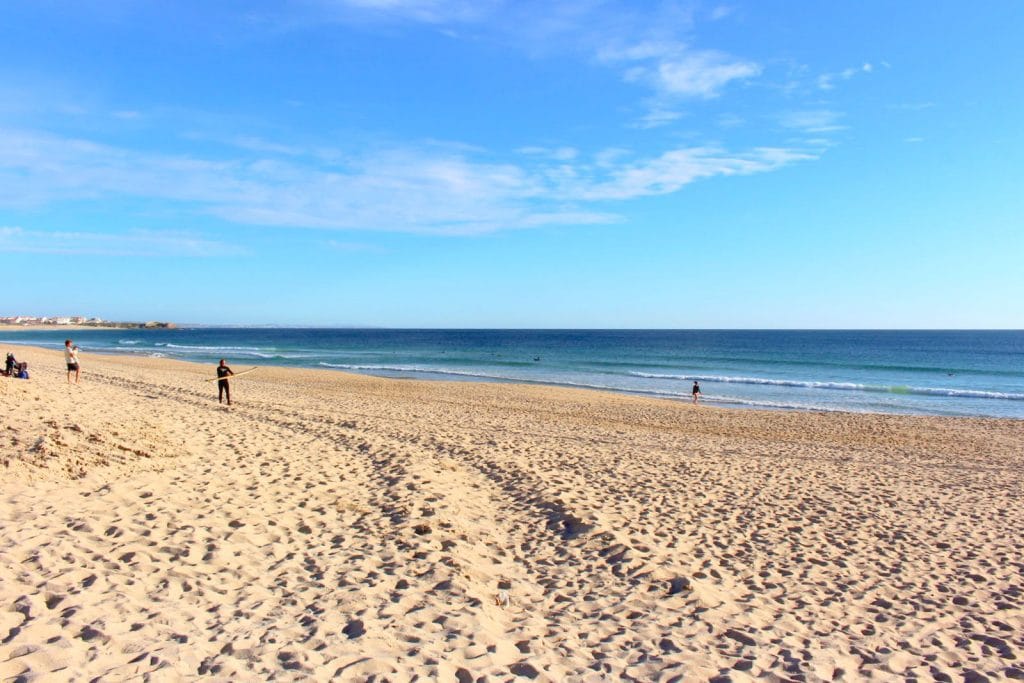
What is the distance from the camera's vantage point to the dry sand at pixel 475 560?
179 inches

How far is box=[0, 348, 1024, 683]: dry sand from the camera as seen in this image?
4.54 meters

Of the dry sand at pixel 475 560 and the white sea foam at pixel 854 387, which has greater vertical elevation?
the dry sand at pixel 475 560

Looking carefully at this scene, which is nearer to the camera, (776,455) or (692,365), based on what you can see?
(776,455)

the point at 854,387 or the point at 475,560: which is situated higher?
the point at 475,560

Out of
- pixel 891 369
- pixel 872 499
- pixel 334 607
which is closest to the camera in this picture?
pixel 334 607

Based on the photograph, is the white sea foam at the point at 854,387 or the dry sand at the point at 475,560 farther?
the white sea foam at the point at 854,387

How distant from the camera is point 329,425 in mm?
13883

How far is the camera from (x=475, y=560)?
6.48m

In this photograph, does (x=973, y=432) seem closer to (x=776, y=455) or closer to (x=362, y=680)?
(x=776, y=455)

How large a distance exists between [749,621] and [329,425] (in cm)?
1042

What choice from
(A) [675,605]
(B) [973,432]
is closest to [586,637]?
(A) [675,605]

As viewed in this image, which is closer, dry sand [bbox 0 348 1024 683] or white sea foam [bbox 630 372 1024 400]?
dry sand [bbox 0 348 1024 683]

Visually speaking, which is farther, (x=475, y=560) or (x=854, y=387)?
(x=854, y=387)

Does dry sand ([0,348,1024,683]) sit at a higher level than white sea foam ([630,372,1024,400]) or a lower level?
higher
